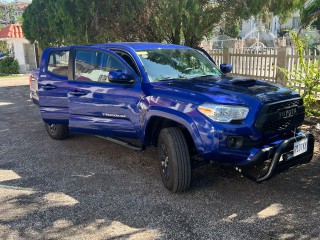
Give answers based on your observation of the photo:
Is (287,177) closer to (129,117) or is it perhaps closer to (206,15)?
(129,117)

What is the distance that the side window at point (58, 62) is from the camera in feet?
18.5

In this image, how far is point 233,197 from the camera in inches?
158

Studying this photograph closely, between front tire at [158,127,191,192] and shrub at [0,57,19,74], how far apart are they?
21647 mm

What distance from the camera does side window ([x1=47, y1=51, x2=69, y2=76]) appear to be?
5.63 meters

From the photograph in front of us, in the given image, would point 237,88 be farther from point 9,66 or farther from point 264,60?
point 9,66

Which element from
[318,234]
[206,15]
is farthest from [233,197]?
[206,15]

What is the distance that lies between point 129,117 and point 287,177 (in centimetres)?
223

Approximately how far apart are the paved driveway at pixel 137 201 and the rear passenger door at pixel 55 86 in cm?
70

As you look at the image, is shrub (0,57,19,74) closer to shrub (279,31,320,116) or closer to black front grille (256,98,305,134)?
shrub (279,31,320,116)

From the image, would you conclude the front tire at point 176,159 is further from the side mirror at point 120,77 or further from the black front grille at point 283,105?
the black front grille at point 283,105

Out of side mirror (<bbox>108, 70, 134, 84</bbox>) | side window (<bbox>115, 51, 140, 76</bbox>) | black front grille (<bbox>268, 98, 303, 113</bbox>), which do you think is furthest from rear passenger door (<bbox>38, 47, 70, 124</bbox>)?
black front grille (<bbox>268, 98, 303, 113</bbox>)

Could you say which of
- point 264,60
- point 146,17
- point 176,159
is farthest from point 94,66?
point 264,60

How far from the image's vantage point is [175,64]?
4871mm

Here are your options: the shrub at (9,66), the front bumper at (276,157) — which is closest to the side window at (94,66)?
the front bumper at (276,157)
